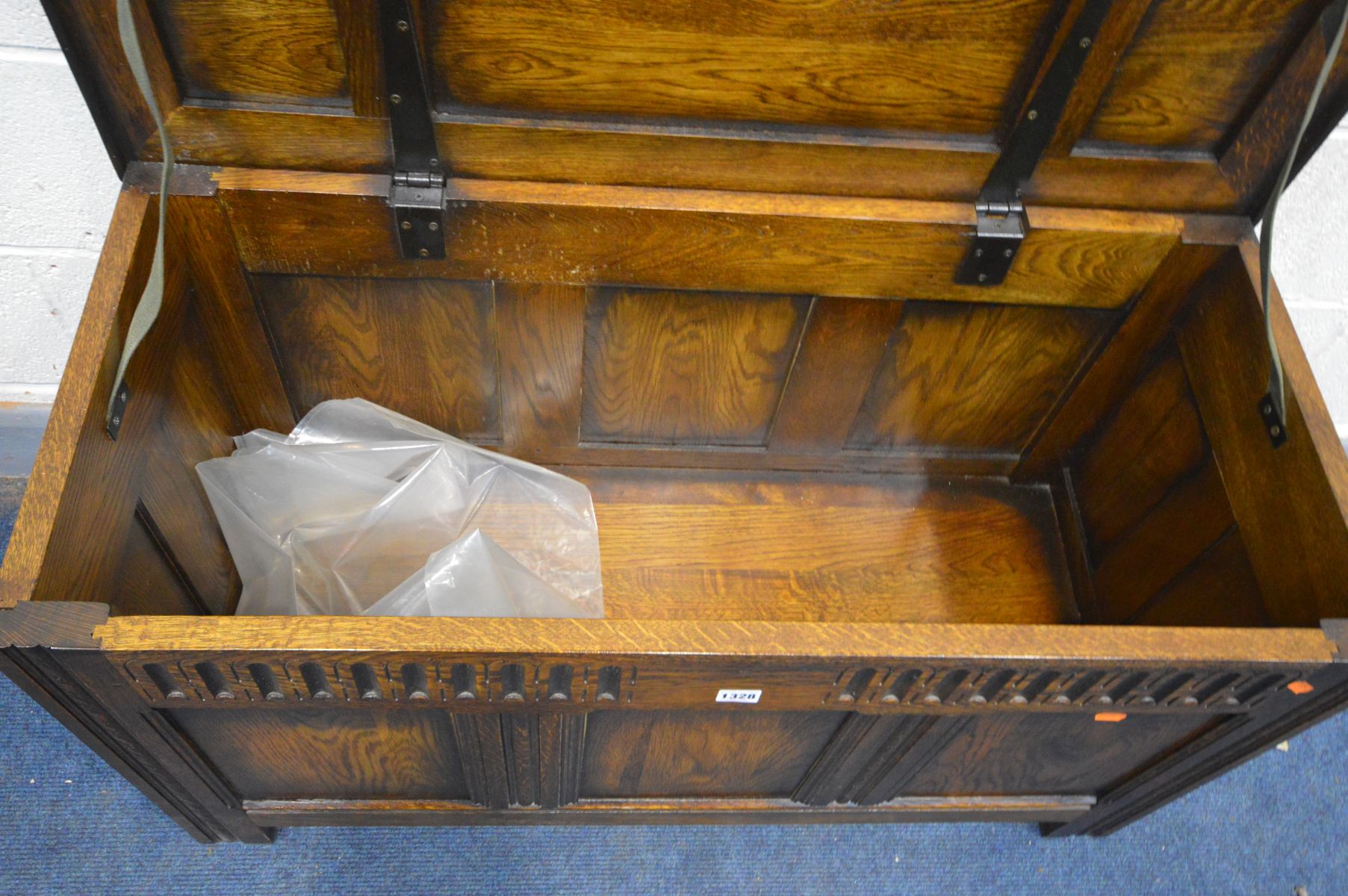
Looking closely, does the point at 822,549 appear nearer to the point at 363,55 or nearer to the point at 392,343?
the point at 392,343

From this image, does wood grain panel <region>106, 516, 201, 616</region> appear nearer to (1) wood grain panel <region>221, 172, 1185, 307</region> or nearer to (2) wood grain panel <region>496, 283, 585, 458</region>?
(1) wood grain panel <region>221, 172, 1185, 307</region>

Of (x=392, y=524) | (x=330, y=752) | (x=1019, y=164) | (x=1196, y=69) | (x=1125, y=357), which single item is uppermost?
(x=1196, y=69)

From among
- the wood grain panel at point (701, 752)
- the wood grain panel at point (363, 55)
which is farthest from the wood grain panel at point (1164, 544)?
the wood grain panel at point (363, 55)

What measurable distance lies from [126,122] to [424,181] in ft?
0.97

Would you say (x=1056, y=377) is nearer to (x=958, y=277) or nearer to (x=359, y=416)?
(x=958, y=277)

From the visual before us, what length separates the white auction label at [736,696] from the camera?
0.93 meters

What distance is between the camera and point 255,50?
0.96 meters

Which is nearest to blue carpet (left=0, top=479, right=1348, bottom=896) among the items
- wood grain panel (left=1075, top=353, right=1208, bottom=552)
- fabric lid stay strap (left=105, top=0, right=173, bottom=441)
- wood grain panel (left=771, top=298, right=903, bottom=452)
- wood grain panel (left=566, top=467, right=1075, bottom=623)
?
wood grain panel (left=566, top=467, right=1075, bottom=623)

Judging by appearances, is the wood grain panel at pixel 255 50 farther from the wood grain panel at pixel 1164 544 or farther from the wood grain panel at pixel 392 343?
the wood grain panel at pixel 1164 544

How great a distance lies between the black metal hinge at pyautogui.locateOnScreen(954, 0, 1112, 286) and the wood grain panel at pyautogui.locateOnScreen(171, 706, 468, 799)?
0.79 meters

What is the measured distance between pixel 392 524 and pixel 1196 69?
1.03 metres

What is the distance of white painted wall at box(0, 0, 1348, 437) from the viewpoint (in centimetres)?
112

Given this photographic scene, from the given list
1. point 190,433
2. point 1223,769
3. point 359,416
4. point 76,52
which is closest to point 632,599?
point 359,416

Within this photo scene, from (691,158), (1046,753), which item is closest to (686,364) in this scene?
(691,158)
